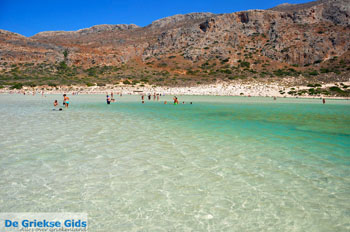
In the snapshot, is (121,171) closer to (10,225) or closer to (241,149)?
(10,225)

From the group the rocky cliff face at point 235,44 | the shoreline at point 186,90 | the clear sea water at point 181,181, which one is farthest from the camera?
the rocky cliff face at point 235,44

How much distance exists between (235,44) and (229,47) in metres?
2.72

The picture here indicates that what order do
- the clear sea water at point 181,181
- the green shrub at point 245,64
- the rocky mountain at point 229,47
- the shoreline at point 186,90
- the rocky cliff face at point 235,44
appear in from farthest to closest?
the rocky cliff face at point 235,44 < the rocky mountain at point 229,47 < the green shrub at point 245,64 < the shoreline at point 186,90 < the clear sea water at point 181,181

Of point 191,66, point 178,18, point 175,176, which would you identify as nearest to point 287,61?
point 191,66

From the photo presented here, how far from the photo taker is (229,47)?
308ft

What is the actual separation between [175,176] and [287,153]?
188 inches

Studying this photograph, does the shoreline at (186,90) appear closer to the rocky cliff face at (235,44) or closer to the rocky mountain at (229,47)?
the rocky mountain at (229,47)

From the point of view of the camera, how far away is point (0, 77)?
73812 mm

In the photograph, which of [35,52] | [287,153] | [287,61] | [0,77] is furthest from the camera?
[35,52]

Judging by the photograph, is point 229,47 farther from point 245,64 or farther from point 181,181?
point 181,181

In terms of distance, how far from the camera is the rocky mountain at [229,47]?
8425cm

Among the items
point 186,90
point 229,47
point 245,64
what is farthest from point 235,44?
point 186,90

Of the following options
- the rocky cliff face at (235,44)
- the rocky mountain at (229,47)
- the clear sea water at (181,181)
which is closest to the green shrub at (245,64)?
the rocky mountain at (229,47)

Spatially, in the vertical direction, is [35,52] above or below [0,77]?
above
